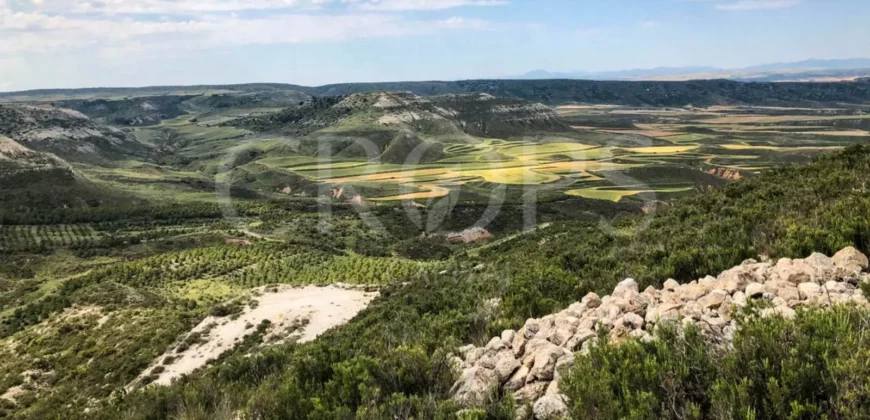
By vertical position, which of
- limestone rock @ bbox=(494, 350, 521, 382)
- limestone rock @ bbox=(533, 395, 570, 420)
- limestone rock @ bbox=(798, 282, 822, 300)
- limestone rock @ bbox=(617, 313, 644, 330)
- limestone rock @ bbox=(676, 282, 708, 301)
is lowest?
limestone rock @ bbox=(494, 350, 521, 382)

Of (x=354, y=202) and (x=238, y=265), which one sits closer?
(x=238, y=265)

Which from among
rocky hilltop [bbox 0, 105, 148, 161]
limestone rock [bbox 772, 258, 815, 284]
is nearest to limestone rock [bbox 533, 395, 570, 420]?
limestone rock [bbox 772, 258, 815, 284]

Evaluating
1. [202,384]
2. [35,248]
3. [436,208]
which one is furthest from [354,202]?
[202,384]

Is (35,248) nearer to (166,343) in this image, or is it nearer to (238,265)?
(238,265)

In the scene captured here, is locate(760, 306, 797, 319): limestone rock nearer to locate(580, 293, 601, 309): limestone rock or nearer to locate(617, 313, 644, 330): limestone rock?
locate(617, 313, 644, 330): limestone rock

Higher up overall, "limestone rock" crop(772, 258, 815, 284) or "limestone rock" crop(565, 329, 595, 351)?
"limestone rock" crop(772, 258, 815, 284)

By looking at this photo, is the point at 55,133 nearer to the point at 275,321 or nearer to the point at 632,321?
the point at 275,321
